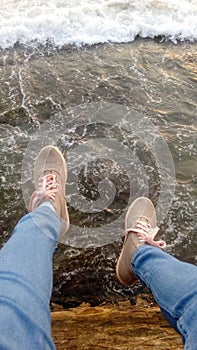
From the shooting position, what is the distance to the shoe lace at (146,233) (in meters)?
2.34

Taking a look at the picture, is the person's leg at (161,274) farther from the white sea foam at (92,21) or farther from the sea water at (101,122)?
the white sea foam at (92,21)

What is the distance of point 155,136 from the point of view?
3320mm

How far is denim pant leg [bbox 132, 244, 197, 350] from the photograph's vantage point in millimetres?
1479

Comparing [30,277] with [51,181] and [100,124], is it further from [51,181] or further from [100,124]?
[100,124]

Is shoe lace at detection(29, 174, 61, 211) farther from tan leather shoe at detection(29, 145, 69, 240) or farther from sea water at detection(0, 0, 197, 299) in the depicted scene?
sea water at detection(0, 0, 197, 299)

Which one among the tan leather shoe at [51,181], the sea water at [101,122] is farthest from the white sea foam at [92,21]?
the tan leather shoe at [51,181]

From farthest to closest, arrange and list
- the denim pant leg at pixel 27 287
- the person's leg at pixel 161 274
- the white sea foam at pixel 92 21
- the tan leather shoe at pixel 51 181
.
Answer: the white sea foam at pixel 92 21
the tan leather shoe at pixel 51 181
the person's leg at pixel 161 274
the denim pant leg at pixel 27 287

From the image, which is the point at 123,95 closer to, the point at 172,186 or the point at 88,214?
the point at 172,186

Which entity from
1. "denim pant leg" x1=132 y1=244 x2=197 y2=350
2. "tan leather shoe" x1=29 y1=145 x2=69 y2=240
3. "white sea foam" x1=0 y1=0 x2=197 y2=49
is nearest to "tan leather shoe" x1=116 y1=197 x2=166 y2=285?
"denim pant leg" x1=132 y1=244 x2=197 y2=350

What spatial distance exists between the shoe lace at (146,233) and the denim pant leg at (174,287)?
26 centimetres

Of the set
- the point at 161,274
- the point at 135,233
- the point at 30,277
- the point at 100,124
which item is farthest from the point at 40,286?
the point at 100,124

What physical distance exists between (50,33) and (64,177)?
256cm

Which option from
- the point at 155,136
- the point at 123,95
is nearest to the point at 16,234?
the point at 155,136

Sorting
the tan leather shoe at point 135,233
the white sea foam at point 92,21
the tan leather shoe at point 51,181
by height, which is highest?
the white sea foam at point 92,21
